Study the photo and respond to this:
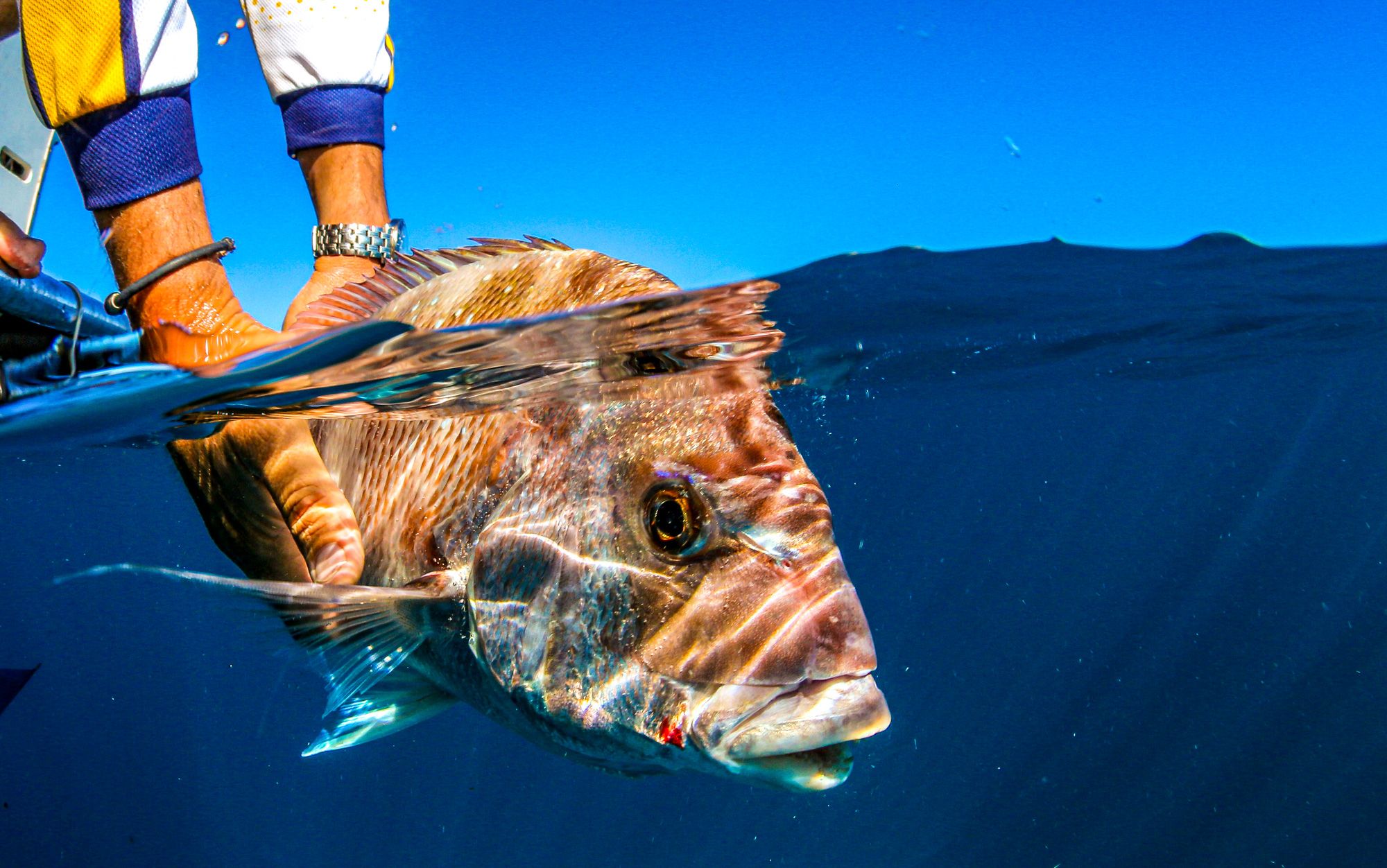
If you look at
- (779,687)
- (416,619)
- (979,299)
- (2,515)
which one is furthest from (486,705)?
(2,515)

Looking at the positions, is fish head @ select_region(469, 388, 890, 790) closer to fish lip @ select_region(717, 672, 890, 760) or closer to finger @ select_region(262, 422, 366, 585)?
fish lip @ select_region(717, 672, 890, 760)

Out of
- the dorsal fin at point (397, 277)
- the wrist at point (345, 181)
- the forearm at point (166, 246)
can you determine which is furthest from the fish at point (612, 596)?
the wrist at point (345, 181)

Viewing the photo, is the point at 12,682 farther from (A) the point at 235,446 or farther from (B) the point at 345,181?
(B) the point at 345,181

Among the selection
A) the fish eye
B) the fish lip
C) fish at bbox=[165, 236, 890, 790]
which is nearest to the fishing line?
fish at bbox=[165, 236, 890, 790]

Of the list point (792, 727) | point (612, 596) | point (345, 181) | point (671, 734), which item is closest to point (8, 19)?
point (345, 181)

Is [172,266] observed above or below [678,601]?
above

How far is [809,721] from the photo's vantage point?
1646 millimetres

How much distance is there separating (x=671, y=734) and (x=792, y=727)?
298 mm

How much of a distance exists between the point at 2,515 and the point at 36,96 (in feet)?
98.8

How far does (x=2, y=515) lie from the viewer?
2497 centimetres

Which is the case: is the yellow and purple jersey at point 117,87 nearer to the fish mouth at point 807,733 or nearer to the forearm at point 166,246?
the forearm at point 166,246

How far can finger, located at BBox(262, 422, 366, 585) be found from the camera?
6.91 feet

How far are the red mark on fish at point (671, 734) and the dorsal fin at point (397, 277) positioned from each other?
1.53m

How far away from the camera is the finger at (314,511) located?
2.11 m
